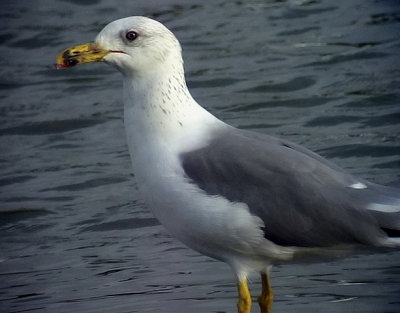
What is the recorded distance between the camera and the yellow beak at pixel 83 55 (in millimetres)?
5918

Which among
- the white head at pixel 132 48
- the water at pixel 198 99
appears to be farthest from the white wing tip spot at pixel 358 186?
the white head at pixel 132 48

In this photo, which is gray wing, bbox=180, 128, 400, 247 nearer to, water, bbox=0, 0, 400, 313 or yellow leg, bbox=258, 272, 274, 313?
yellow leg, bbox=258, 272, 274, 313

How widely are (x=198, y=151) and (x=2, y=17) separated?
9.26 metres

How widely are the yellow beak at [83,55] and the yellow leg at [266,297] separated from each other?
139 centimetres

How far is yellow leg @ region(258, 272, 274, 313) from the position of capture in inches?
237

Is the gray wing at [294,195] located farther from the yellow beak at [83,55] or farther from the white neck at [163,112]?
the yellow beak at [83,55]

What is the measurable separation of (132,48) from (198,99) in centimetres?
561

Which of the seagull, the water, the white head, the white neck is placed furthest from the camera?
the water

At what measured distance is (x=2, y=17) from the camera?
47.7 ft

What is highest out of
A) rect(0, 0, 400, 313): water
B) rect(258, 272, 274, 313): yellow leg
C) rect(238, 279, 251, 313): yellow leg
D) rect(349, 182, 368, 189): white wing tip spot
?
rect(349, 182, 368, 189): white wing tip spot

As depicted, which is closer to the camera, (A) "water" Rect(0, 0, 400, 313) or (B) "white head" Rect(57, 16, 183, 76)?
(B) "white head" Rect(57, 16, 183, 76)

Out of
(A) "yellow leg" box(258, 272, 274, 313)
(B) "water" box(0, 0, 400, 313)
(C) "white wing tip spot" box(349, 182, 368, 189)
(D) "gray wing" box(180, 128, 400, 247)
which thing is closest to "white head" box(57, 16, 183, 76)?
(D) "gray wing" box(180, 128, 400, 247)

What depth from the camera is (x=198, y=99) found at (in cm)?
1152

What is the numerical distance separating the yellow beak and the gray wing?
0.68 m
